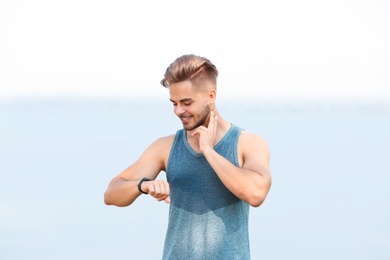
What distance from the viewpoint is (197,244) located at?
3.08 metres

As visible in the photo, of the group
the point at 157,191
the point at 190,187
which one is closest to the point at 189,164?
the point at 190,187

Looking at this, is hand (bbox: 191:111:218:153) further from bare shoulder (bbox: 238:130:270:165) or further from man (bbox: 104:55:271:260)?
bare shoulder (bbox: 238:130:270:165)

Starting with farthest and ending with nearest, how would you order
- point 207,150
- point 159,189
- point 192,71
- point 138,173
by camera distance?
point 138,173 < point 192,71 < point 207,150 < point 159,189

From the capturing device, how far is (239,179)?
293 cm

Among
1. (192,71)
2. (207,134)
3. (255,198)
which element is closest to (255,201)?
(255,198)

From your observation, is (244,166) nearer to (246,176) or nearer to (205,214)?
(246,176)

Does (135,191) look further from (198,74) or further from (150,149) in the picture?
(198,74)

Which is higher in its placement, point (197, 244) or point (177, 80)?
point (177, 80)

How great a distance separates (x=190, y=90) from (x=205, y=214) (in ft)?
1.47

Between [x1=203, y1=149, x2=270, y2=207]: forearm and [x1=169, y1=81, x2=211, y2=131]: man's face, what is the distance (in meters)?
0.15

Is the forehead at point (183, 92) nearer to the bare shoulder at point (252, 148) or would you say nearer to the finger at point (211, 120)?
the finger at point (211, 120)

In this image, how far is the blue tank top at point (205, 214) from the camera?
3070 millimetres

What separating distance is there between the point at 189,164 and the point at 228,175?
0.84 ft

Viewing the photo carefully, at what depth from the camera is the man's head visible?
10.1ft
